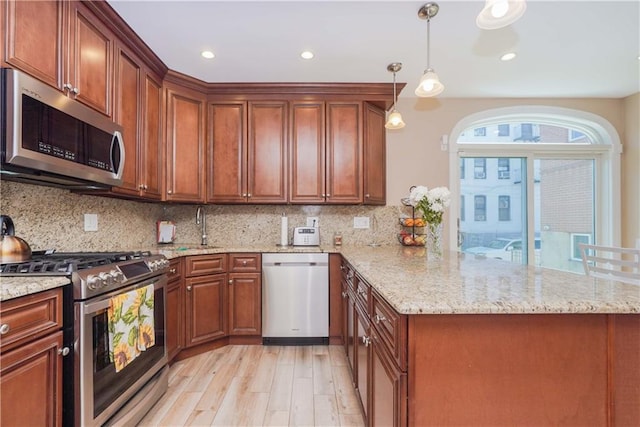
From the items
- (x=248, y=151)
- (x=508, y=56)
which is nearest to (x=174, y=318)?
(x=248, y=151)

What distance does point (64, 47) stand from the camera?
5.36 feet

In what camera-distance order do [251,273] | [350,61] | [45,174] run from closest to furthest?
[45,174]
[350,61]
[251,273]

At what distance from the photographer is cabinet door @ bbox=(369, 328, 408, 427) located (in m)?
0.96

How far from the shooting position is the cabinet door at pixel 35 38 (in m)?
1.32

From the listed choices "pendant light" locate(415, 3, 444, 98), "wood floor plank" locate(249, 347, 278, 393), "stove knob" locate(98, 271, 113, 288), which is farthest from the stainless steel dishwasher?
"pendant light" locate(415, 3, 444, 98)

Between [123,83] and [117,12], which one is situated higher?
[117,12]

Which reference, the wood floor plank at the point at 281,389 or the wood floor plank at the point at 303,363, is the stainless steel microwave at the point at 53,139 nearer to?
the wood floor plank at the point at 281,389

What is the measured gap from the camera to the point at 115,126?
1976mm

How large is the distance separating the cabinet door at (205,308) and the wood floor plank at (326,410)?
1.19 metres

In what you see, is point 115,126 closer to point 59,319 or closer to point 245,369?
point 59,319

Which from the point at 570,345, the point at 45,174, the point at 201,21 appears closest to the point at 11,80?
the point at 45,174

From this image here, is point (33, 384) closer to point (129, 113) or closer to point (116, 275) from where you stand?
point (116, 275)

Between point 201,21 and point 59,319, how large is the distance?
6.39 feet

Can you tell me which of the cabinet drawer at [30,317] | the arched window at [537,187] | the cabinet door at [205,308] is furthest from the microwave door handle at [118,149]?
the arched window at [537,187]
